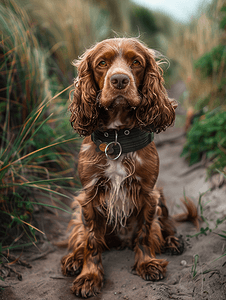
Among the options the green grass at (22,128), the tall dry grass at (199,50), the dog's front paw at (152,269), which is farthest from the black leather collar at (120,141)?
the tall dry grass at (199,50)

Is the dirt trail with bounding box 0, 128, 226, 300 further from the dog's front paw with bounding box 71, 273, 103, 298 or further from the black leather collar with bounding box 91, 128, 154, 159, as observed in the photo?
the black leather collar with bounding box 91, 128, 154, 159

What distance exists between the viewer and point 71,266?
2129 millimetres

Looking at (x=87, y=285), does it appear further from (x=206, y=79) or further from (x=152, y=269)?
(x=206, y=79)

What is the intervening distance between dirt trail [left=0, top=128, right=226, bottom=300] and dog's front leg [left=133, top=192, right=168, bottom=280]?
0.19 feet

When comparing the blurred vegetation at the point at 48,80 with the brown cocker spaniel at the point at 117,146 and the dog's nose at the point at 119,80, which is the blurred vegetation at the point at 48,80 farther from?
the dog's nose at the point at 119,80

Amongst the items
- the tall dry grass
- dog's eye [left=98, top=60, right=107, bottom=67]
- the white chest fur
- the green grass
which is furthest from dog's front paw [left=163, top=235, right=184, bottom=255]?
the tall dry grass

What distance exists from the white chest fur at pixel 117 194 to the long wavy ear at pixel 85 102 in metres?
0.29

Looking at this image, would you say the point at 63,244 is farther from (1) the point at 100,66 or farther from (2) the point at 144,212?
(1) the point at 100,66

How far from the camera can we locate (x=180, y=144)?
4680 millimetres

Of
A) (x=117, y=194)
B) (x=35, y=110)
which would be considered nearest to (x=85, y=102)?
(x=117, y=194)

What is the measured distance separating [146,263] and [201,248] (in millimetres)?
517

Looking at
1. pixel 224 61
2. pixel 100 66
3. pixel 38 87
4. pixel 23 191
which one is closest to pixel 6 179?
pixel 23 191

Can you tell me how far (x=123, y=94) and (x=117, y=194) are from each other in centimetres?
70

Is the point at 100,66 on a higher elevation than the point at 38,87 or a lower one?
higher
